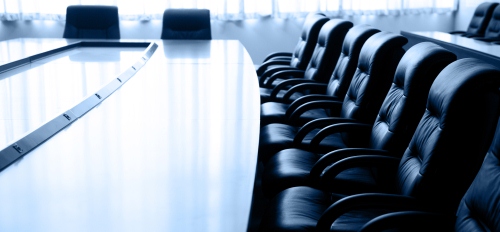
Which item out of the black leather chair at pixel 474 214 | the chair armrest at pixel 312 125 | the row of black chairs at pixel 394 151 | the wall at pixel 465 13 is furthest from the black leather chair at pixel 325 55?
the wall at pixel 465 13

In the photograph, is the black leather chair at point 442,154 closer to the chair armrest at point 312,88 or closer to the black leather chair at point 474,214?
the black leather chair at point 474,214

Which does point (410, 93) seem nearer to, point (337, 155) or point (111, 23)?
point (337, 155)

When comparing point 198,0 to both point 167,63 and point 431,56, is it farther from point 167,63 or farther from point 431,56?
point 431,56

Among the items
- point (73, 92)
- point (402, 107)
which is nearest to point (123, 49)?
point (73, 92)

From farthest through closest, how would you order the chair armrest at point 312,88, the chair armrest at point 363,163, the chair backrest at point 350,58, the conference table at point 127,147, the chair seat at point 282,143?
the chair armrest at point 312,88, the chair backrest at point 350,58, the chair seat at point 282,143, the chair armrest at point 363,163, the conference table at point 127,147

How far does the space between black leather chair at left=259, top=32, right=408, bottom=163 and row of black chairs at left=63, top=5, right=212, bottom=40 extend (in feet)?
9.31

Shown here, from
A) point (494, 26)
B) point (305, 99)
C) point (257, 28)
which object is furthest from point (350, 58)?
point (257, 28)

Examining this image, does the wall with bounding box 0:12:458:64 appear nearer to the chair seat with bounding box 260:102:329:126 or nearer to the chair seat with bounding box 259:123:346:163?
the chair seat with bounding box 260:102:329:126

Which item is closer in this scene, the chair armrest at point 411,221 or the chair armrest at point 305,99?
the chair armrest at point 411,221

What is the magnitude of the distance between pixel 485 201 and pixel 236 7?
609 cm

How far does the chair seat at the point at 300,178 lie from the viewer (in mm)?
2467

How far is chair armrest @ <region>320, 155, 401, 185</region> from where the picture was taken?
88.0 inches

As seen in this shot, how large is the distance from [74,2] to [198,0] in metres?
1.51

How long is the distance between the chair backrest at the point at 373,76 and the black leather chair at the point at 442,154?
0.77m
